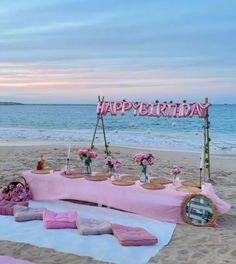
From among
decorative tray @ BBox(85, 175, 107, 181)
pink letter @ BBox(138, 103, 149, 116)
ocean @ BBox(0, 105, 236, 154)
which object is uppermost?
pink letter @ BBox(138, 103, 149, 116)

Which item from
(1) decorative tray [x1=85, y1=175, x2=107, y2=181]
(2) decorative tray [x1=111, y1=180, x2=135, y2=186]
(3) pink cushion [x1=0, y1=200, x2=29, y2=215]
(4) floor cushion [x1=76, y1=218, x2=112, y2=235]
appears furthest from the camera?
(1) decorative tray [x1=85, y1=175, x2=107, y2=181]

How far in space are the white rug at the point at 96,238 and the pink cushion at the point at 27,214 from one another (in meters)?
0.09

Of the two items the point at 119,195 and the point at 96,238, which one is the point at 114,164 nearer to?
the point at 119,195

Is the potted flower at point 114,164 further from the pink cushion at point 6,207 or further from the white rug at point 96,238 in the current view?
the pink cushion at point 6,207

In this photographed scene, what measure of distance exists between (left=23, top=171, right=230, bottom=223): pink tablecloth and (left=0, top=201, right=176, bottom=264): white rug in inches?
6.1

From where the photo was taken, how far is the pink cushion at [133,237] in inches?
192

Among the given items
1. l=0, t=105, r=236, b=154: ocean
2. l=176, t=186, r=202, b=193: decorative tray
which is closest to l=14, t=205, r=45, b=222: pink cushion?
l=176, t=186, r=202, b=193: decorative tray

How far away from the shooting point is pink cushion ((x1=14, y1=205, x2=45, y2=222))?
5.75 metres

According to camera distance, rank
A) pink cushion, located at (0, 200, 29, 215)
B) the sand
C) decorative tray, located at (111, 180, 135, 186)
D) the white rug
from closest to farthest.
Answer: the sand → the white rug → pink cushion, located at (0, 200, 29, 215) → decorative tray, located at (111, 180, 135, 186)

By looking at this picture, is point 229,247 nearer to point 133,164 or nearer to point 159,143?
point 133,164

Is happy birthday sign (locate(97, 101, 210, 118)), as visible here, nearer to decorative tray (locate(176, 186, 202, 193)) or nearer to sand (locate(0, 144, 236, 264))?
sand (locate(0, 144, 236, 264))

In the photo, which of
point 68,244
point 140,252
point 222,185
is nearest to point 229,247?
point 140,252

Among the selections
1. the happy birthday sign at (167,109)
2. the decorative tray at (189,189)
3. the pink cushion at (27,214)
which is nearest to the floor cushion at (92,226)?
the pink cushion at (27,214)

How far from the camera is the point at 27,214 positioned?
5.81 metres
